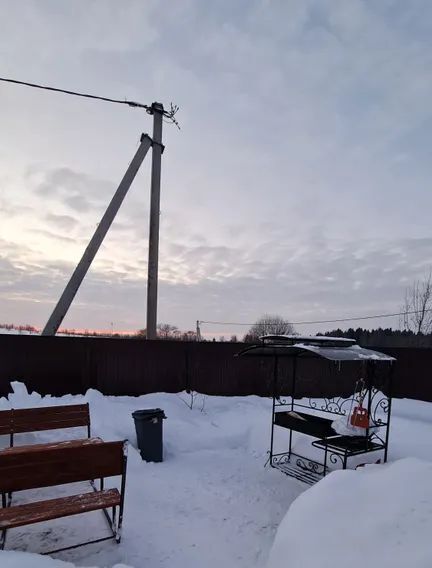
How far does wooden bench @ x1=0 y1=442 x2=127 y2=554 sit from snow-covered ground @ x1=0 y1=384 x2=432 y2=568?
0.44m

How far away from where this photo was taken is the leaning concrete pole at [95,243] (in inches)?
458

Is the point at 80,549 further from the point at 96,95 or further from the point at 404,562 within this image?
the point at 96,95

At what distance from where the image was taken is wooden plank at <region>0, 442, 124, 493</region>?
12.1 ft

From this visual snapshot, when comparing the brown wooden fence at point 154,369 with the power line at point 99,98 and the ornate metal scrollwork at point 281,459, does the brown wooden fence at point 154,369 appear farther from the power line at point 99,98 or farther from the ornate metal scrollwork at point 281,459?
the power line at point 99,98

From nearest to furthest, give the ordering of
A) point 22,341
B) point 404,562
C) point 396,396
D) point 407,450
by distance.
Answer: point 404,562 < point 407,450 < point 22,341 < point 396,396

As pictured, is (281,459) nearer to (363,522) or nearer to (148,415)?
(148,415)

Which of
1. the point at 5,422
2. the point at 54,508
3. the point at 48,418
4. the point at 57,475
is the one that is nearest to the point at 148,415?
the point at 48,418

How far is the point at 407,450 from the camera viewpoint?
6902 mm

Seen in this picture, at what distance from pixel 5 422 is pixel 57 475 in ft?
7.76

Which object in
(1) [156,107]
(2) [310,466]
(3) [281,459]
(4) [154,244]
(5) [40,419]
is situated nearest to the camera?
(5) [40,419]

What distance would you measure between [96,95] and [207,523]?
12100mm

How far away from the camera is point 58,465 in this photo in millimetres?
3904

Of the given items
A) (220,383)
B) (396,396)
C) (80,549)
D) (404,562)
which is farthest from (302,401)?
(404,562)

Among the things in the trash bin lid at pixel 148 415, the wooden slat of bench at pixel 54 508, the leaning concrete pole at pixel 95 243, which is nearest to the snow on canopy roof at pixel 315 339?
the trash bin lid at pixel 148 415
